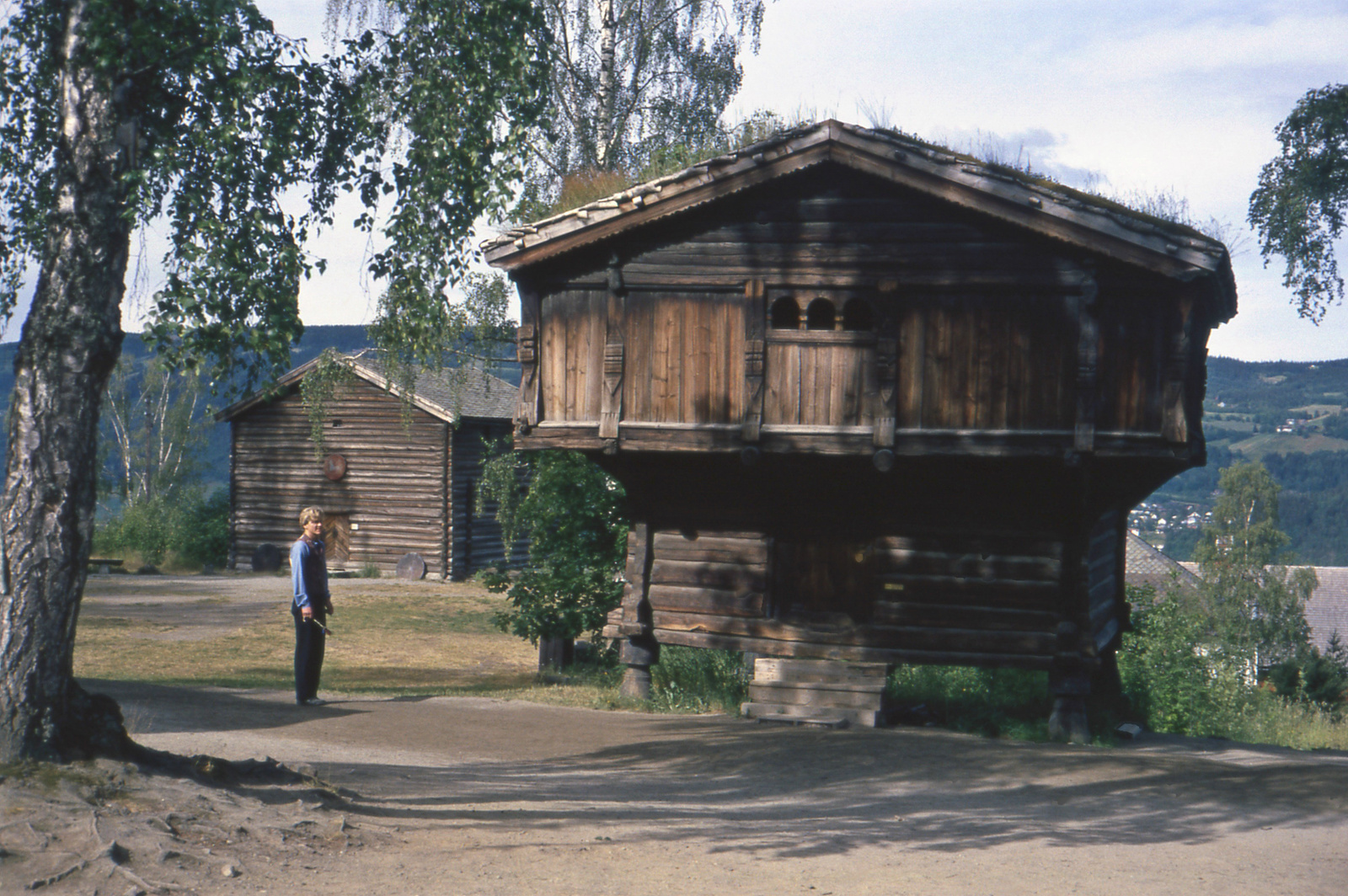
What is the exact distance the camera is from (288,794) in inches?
270

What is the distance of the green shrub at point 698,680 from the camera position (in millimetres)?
13242

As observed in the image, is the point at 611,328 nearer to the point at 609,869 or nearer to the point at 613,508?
the point at 613,508

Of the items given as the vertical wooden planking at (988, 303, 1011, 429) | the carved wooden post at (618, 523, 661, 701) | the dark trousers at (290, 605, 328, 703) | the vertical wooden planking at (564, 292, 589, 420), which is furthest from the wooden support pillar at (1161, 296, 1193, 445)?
the dark trousers at (290, 605, 328, 703)

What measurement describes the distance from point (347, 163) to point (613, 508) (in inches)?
319

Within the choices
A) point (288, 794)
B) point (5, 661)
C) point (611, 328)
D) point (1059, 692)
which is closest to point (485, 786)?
point (288, 794)

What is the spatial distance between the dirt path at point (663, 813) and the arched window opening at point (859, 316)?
412 cm

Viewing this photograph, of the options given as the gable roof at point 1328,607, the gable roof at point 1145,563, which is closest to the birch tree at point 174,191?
the gable roof at point 1145,563

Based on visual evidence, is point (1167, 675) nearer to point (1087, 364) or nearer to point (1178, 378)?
point (1178, 378)

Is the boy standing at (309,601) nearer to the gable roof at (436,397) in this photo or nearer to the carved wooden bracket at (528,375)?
the carved wooden bracket at (528,375)

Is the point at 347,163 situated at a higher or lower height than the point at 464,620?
higher

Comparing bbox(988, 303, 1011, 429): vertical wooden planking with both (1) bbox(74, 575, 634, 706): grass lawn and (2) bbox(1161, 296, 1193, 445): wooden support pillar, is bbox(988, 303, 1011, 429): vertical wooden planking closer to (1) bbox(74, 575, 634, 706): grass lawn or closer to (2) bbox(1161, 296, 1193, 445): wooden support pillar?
(2) bbox(1161, 296, 1193, 445): wooden support pillar

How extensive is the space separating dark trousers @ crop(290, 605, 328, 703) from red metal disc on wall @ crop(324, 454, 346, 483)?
1993cm

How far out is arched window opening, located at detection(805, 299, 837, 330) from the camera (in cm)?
1209

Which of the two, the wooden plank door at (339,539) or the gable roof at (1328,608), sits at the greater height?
the wooden plank door at (339,539)
